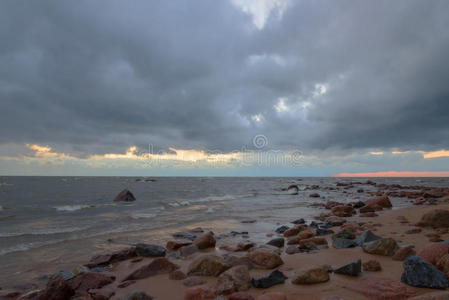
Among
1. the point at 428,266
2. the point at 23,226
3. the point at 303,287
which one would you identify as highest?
the point at 428,266

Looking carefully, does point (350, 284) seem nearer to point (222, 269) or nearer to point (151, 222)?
point (222, 269)

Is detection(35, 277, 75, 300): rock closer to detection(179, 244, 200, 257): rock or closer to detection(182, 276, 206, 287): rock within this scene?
detection(182, 276, 206, 287): rock

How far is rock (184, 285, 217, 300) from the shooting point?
3.92 metres

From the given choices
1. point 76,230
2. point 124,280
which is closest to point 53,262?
point 124,280

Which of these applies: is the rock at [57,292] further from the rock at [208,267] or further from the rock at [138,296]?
the rock at [208,267]

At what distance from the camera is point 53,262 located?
668 cm

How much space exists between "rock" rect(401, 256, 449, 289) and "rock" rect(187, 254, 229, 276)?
3124mm

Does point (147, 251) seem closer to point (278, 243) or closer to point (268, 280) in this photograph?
point (278, 243)

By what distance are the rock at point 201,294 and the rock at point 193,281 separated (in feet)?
1.79

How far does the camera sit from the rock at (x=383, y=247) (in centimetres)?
540

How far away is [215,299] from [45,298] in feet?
9.27

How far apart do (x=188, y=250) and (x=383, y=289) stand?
16.2ft

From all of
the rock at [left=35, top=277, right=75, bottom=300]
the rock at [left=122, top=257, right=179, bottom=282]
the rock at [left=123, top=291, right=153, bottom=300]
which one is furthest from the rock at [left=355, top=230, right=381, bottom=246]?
the rock at [left=35, top=277, right=75, bottom=300]

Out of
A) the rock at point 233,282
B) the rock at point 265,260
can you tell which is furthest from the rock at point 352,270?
the rock at point 233,282
